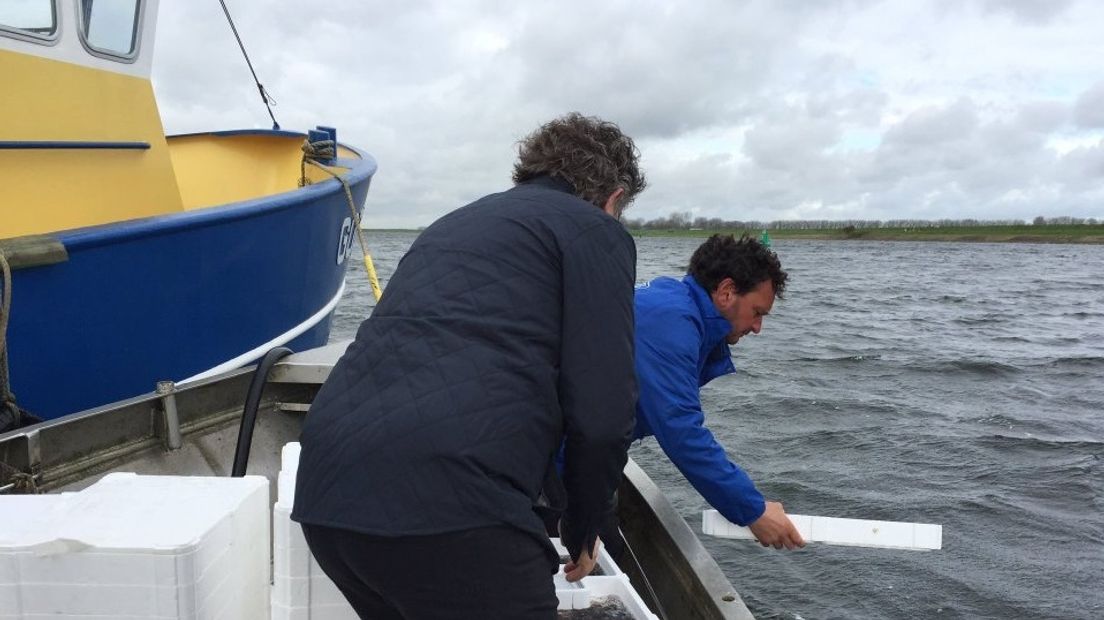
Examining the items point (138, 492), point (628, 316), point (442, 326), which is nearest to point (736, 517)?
point (628, 316)

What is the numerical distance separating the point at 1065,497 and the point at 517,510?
811 centimetres

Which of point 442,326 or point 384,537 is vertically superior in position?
point 442,326

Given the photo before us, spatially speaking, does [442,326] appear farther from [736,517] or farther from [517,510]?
[736,517]

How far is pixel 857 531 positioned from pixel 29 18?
496 centimetres

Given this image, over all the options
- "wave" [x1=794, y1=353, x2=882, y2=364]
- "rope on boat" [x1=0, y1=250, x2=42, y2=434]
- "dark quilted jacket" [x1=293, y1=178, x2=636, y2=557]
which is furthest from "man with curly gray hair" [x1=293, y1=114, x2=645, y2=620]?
"wave" [x1=794, y1=353, x2=882, y2=364]

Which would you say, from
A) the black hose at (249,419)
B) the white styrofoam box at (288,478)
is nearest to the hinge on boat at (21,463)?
the black hose at (249,419)

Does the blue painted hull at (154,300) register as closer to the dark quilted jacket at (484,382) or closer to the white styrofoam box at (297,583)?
the white styrofoam box at (297,583)

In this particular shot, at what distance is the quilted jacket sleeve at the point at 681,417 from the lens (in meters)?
2.87

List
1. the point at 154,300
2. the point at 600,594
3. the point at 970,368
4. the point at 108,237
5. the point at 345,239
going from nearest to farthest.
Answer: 1. the point at 600,594
2. the point at 108,237
3. the point at 154,300
4. the point at 345,239
5. the point at 970,368

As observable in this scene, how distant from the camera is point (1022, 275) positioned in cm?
4256

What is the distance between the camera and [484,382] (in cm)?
161

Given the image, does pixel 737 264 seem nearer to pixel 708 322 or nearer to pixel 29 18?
pixel 708 322

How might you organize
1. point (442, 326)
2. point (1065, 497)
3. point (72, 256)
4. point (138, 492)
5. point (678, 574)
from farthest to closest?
point (1065, 497), point (72, 256), point (678, 574), point (138, 492), point (442, 326)

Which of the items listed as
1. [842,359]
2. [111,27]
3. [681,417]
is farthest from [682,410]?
[842,359]
